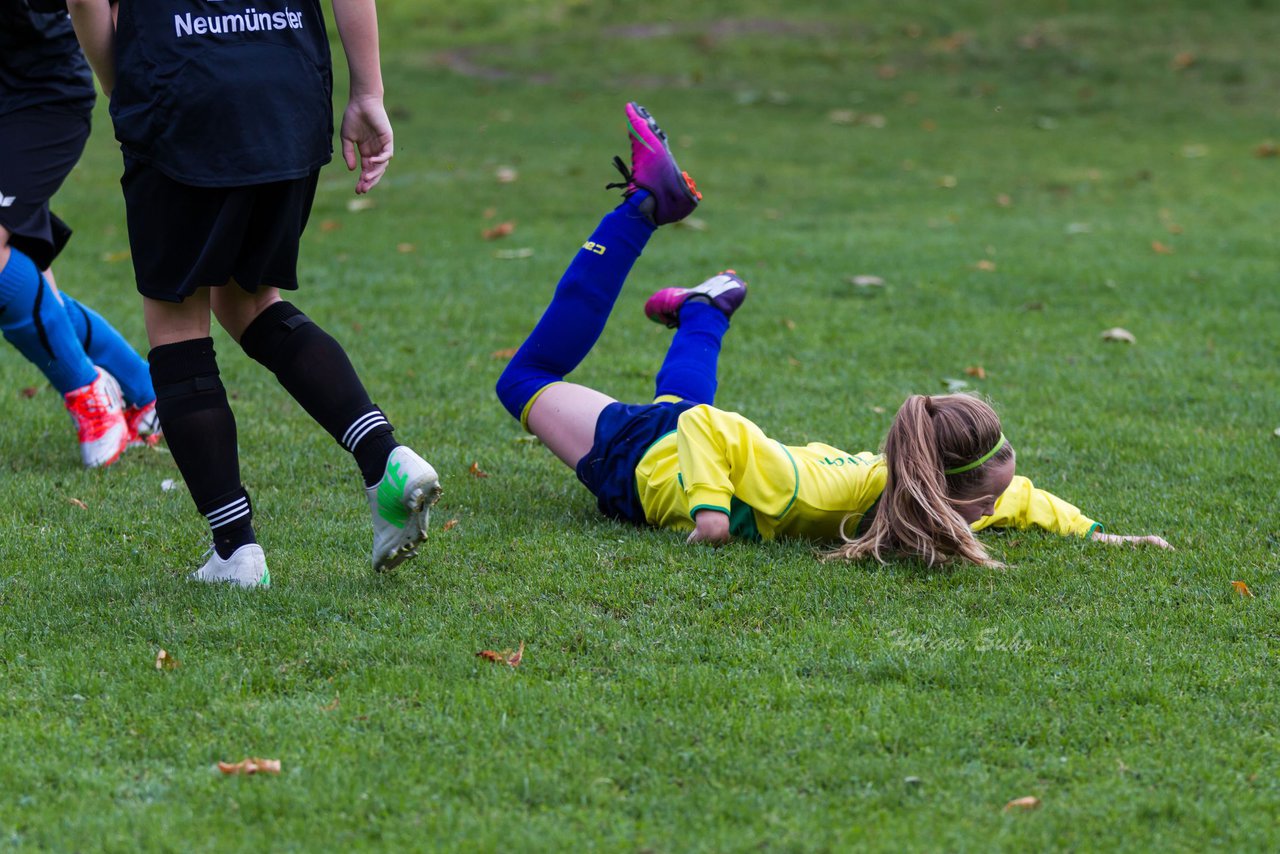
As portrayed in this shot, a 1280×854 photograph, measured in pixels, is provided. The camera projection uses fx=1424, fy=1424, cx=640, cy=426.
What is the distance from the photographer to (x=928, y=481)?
3.84m

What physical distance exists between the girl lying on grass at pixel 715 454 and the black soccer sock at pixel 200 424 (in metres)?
1.21

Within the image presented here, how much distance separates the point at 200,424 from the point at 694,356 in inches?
71.6

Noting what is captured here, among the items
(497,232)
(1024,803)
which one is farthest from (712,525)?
(497,232)

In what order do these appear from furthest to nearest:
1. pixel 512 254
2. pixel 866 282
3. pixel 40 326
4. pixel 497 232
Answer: pixel 497 232, pixel 512 254, pixel 866 282, pixel 40 326

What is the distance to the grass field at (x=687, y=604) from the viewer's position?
2.58 m

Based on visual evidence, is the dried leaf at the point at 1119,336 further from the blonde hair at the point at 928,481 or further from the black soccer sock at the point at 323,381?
the black soccer sock at the point at 323,381

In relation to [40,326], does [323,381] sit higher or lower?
higher

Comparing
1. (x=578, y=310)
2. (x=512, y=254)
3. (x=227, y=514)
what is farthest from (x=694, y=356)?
(x=512, y=254)

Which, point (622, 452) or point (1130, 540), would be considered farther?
point (622, 452)

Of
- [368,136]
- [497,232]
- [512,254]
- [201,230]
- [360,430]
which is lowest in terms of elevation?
[497,232]

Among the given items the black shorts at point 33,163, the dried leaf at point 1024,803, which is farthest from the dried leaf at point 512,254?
the dried leaf at point 1024,803

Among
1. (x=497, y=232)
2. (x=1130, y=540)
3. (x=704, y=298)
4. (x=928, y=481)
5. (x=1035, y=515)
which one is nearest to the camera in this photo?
(x=928, y=481)

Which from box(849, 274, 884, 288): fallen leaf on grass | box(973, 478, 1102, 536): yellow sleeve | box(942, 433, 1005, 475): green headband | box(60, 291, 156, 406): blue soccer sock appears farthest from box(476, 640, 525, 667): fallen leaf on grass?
box(849, 274, 884, 288): fallen leaf on grass

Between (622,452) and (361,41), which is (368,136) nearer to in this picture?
(361,41)
